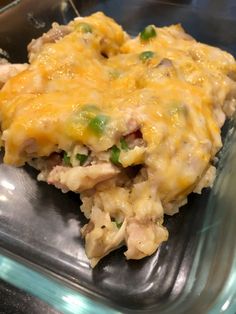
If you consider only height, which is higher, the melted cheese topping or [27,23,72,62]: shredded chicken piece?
[27,23,72,62]: shredded chicken piece

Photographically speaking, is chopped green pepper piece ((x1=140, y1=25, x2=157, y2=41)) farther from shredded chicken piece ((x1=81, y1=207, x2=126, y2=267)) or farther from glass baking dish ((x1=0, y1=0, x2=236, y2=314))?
shredded chicken piece ((x1=81, y1=207, x2=126, y2=267))

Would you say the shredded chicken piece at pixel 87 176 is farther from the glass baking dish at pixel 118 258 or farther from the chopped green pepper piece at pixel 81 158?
the glass baking dish at pixel 118 258

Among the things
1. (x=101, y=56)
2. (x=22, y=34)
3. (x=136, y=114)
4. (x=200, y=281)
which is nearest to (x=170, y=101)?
(x=136, y=114)

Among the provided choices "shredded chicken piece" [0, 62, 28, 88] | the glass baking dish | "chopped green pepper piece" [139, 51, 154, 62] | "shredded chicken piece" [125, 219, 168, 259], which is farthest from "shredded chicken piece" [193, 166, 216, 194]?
"shredded chicken piece" [0, 62, 28, 88]

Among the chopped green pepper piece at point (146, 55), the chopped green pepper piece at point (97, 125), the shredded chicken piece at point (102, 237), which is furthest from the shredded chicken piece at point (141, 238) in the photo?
the chopped green pepper piece at point (146, 55)

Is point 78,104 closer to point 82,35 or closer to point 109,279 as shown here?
point 82,35

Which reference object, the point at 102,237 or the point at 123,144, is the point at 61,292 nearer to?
the point at 102,237
